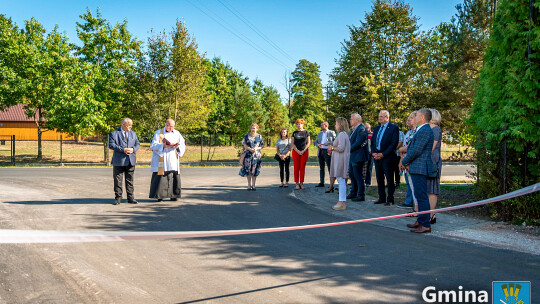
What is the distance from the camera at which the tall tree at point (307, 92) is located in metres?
61.3

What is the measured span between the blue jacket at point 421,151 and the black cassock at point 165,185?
5839 mm

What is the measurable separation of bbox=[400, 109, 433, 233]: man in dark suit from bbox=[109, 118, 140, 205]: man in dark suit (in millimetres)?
6268

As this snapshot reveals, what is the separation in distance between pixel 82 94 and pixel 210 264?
25.9 metres

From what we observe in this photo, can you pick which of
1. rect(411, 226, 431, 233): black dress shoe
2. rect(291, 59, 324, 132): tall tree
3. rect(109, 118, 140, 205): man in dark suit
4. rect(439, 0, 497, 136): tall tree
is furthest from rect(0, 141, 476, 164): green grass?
rect(291, 59, 324, 132): tall tree

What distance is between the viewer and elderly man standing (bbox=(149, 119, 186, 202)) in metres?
10.1

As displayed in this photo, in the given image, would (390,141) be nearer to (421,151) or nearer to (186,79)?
(421,151)

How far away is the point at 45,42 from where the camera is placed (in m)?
31.5

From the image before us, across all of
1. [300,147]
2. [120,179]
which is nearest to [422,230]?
[300,147]

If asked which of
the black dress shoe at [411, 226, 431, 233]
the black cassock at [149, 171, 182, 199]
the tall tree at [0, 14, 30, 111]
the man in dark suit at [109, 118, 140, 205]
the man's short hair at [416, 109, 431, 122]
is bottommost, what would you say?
the black dress shoe at [411, 226, 431, 233]

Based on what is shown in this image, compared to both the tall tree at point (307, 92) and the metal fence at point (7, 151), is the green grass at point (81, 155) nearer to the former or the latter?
the metal fence at point (7, 151)

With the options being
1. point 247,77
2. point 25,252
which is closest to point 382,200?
point 25,252

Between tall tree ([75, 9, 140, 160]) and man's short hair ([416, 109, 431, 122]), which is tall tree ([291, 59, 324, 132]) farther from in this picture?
man's short hair ([416, 109, 431, 122])

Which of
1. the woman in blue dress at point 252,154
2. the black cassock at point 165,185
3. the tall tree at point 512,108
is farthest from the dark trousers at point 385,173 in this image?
the black cassock at point 165,185

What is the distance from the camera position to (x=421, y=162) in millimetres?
6852
